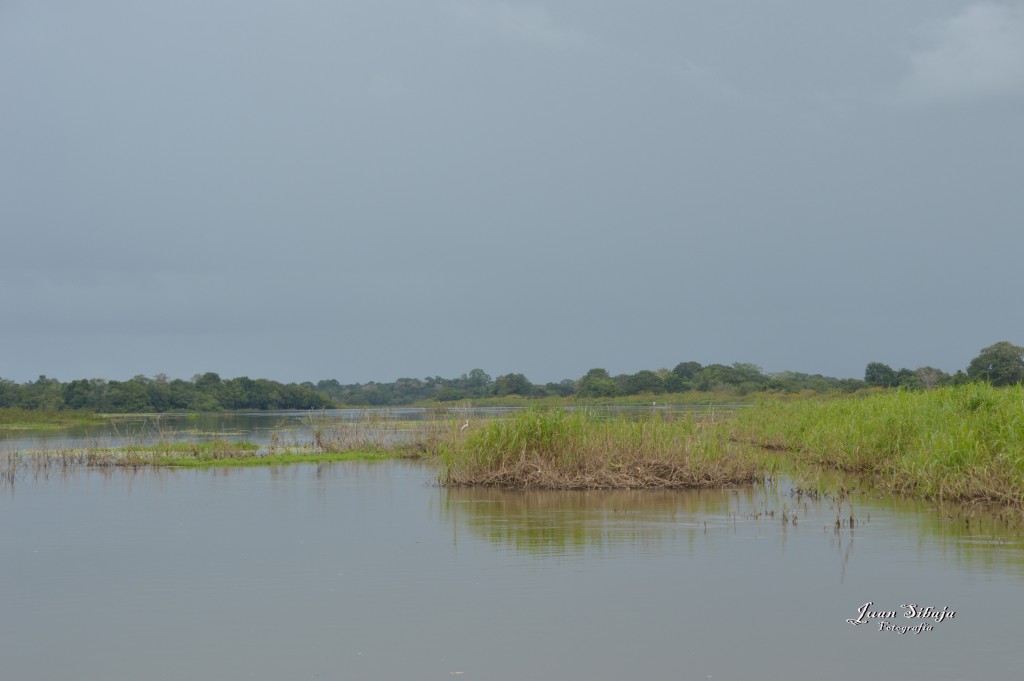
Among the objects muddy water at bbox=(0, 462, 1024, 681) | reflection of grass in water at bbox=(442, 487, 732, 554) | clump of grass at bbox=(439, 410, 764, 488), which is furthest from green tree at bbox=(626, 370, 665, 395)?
muddy water at bbox=(0, 462, 1024, 681)

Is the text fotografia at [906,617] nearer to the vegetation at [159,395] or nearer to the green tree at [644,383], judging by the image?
the green tree at [644,383]

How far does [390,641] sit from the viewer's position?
8523 millimetres

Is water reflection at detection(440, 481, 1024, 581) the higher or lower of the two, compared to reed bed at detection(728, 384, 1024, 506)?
lower

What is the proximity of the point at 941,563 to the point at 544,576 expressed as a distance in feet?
15.2

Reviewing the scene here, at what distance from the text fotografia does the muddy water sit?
0.06 meters

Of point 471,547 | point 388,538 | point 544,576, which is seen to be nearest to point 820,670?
point 544,576

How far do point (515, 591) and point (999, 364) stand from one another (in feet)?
134

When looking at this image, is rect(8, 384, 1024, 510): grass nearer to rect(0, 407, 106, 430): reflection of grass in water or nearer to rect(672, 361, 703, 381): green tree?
rect(0, 407, 106, 430): reflection of grass in water

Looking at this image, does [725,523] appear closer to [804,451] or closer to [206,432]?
[804,451]

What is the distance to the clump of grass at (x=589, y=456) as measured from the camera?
61.8ft

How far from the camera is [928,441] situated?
17.5m

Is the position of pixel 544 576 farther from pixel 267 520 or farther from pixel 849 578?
pixel 267 520

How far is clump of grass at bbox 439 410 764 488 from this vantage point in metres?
18.8

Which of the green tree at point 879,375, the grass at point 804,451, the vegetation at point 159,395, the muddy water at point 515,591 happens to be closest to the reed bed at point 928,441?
the grass at point 804,451
